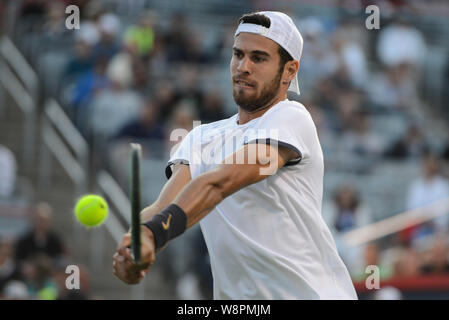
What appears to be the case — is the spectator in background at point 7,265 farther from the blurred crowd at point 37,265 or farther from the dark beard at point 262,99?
the dark beard at point 262,99

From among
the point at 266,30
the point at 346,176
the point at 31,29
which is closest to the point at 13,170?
the point at 31,29

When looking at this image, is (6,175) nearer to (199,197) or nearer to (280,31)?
(280,31)

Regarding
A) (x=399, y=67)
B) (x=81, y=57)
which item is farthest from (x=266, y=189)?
(x=399, y=67)

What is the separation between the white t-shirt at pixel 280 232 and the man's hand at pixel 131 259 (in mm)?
850

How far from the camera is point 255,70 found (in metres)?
5.15

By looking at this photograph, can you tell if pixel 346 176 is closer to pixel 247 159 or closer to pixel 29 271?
pixel 29 271

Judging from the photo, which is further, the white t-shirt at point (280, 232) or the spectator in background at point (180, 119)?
the spectator in background at point (180, 119)

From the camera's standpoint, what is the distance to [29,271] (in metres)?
10.9

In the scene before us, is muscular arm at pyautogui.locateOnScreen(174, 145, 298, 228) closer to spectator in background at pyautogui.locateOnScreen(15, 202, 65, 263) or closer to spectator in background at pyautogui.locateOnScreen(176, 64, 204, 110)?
spectator in background at pyautogui.locateOnScreen(15, 202, 65, 263)

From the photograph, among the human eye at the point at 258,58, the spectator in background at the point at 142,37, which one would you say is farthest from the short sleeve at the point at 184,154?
the spectator in background at the point at 142,37

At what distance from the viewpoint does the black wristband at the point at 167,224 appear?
425 cm

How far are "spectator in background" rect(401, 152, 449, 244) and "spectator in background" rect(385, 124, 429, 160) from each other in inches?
30.9

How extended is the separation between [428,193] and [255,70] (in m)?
9.06

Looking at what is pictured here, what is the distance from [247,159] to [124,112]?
874cm
